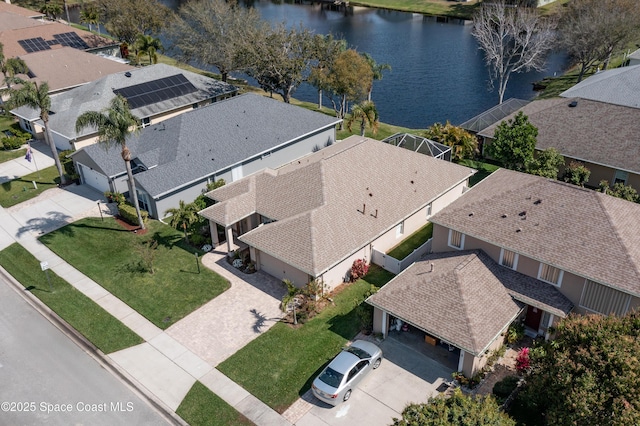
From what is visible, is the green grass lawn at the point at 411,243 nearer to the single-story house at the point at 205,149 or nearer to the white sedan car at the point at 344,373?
the white sedan car at the point at 344,373

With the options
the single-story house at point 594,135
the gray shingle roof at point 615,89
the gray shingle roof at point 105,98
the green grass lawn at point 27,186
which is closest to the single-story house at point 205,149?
the green grass lawn at point 27,186

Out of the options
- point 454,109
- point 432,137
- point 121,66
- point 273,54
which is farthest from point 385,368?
point 121,66

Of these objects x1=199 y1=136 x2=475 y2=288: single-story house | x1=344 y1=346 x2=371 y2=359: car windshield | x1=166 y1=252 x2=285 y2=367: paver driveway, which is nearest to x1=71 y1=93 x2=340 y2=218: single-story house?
x1=199 y1=136 x2=475 y2=288: single-story house

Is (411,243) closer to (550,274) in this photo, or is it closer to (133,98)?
(550,274)

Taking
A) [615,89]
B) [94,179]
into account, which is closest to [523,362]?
[94,179]

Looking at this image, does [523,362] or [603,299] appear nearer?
[523,362]

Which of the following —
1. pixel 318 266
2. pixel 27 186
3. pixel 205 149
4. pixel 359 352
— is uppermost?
pixel 205 149

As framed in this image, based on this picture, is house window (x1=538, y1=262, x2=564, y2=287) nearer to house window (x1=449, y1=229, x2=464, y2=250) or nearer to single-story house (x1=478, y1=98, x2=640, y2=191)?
house window (x1=449, y1=229, x2=464, y2=250)
